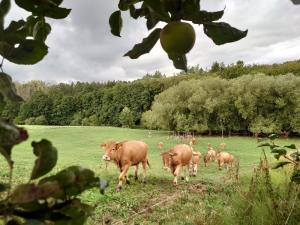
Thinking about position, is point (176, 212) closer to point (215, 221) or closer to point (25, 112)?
point (215, 221)

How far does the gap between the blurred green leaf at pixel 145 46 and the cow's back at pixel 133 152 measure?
21.1ft

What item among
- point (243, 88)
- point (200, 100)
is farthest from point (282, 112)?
point (200, 100)

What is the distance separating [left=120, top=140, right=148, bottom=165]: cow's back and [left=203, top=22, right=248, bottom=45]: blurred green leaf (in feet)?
21.4

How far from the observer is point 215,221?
3.65m

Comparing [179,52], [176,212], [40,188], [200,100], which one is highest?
[200,100]

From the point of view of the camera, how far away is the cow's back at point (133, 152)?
7156 mm

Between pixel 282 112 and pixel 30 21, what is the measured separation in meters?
23.2

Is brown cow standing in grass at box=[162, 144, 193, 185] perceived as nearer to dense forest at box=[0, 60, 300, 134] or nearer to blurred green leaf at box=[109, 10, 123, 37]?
blurred green leaf at box=[109, 10, 123, 37]

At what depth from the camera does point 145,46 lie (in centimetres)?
76

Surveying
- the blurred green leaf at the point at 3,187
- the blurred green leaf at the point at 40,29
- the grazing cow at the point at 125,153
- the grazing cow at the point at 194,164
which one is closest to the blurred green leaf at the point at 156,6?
the blurred green leaf at the point at 40,29

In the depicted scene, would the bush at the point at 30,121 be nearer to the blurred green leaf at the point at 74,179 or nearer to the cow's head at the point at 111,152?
the cow's head at the point at 111,152

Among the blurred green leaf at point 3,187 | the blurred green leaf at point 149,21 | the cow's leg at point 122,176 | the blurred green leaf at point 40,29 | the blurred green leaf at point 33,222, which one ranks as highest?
the blurred green leaf at point 149,21

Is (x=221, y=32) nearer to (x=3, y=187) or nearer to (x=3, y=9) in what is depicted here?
(x=3, y=9)

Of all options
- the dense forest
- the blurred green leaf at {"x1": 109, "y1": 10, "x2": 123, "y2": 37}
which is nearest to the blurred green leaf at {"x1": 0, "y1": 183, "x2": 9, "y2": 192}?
the blurred green leaf at {"x1": 109, "y1": 10, "x2": 123, "y2": 37}
